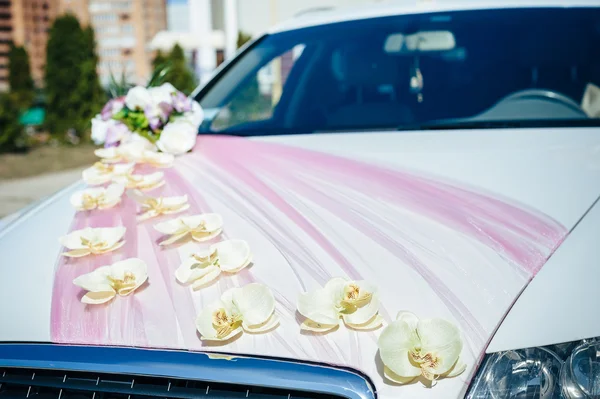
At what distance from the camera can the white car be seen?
1447 millimetres

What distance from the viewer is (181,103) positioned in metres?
2.85

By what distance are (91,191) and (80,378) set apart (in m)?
0.90

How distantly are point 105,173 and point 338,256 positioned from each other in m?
1.15

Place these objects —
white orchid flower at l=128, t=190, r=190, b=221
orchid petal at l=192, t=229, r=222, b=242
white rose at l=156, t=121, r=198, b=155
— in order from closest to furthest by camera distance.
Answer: orchid petal at l=192, t=229, r=222, b=242 < white orchid flower at l=128, t=190, r=190, b=221 < white rose at l=156, t=121, r=198, b=155

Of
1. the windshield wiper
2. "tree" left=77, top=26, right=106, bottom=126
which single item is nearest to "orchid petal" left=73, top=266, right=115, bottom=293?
the windshield wiper

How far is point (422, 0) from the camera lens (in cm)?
340

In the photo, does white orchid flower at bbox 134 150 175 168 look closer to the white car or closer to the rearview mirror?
the white car

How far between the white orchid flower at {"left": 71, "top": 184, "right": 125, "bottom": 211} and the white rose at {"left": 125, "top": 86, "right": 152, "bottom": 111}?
568 millimetres

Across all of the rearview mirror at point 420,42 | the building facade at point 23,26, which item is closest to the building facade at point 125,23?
the building facade at point 23,26

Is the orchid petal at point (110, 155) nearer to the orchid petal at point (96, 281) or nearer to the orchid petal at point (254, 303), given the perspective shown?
the orchid petal at point (96, 281)

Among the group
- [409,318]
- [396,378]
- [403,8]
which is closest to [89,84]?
[403,8]

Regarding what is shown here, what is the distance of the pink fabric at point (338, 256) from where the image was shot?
1538 mm

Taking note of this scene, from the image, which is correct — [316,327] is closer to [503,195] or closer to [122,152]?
[503,195]

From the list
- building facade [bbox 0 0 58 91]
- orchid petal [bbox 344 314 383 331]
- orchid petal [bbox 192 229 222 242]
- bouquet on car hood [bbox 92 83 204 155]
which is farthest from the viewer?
building facade [bbox 0 0 58 91]
